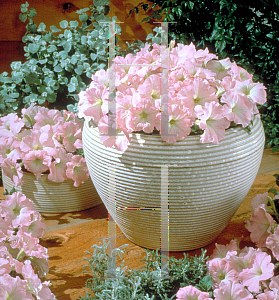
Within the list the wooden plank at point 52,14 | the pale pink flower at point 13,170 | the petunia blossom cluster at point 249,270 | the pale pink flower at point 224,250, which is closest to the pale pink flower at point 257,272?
the petunia blossom cluster at point 249,270

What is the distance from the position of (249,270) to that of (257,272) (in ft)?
0.09

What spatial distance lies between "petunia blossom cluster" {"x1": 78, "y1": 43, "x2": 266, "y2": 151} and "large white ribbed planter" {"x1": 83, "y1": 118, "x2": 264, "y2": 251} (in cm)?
4

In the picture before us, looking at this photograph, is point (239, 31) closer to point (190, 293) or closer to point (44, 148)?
point (44, 148)

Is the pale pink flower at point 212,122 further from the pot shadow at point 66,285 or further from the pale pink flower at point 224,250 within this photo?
the pot shadow at point 66,285

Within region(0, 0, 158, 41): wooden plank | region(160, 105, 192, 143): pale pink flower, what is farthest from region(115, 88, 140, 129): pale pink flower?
region(0, 0, 158, 41): wooden plank

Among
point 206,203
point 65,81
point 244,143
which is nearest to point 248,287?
point 206,203

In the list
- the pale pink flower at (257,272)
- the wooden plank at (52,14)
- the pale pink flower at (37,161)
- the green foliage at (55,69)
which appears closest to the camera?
the pale pink flower at (257,272)

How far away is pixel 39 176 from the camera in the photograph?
1282 millimetres

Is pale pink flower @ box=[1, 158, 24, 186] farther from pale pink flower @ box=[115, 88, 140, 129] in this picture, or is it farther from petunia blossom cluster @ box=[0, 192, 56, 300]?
pale pink flower @ box=[115, 88, 140, 129]

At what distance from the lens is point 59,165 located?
4.24 feet

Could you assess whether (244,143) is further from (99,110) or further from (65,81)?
(65,81)

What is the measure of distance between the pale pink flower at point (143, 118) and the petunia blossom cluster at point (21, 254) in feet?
1.28

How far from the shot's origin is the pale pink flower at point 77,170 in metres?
1.28

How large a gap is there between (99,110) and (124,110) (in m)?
0.10
